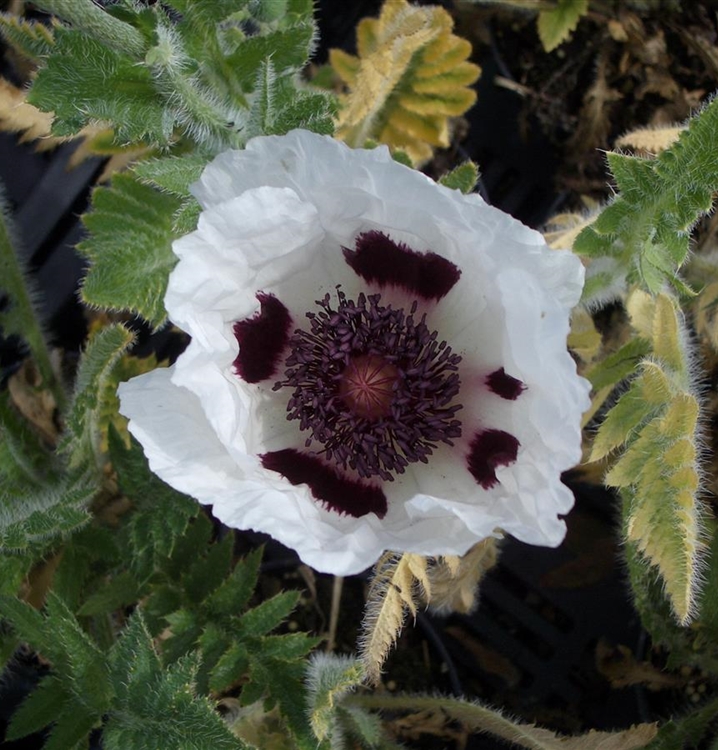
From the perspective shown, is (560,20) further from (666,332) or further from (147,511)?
(147,511)

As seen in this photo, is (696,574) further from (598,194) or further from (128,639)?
(598,194)

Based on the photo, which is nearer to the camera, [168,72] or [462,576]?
[168,72]

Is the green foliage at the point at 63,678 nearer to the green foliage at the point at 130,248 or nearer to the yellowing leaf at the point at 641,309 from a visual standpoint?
the green foliage at the point at 130,248

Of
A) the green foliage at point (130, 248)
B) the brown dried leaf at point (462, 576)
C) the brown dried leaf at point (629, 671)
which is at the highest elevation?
the green foliage at point (130, 248)

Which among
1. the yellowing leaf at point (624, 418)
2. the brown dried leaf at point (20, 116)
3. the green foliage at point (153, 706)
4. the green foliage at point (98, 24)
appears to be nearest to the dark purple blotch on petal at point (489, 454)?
the yellowing leaf at point (624, 418)

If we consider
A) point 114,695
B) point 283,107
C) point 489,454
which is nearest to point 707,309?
point 489,454

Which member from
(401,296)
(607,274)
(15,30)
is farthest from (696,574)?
(15,30)

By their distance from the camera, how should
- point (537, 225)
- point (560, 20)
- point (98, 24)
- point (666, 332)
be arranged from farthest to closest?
point (537, 225), point (560, 20), point (666, 332), point (98, 24)
